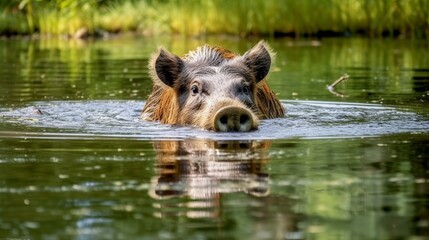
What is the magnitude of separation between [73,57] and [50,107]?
37.5ft

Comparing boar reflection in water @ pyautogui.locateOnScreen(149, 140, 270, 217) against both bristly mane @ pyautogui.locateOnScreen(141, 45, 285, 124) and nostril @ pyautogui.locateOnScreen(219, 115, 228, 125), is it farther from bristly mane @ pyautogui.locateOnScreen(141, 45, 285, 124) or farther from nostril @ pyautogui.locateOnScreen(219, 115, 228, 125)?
bristly mane @ pyautogui.locateOnScreen(141, 45, 285, 124)

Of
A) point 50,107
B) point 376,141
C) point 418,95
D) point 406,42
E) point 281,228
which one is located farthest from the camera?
point 406,42

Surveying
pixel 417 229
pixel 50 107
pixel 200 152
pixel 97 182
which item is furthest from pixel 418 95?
pixel 417 229

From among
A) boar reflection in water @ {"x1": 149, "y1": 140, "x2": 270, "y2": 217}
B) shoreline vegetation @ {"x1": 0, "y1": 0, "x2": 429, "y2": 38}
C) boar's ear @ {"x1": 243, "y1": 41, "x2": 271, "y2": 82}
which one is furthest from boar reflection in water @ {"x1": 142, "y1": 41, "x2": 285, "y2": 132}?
shoreline vegetation @ {"x1": 0, "y1": 0, "x2": 429, "y2": 38}

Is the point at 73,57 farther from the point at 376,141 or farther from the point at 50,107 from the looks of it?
the point at 376,141

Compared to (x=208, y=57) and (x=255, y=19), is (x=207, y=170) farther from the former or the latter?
(x=255, y=19)

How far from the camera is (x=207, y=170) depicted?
7.39 meters

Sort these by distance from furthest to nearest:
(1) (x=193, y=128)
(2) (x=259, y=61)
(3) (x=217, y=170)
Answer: (2) (x=259, y=61), (1) (x=193, y=128), (3) (x=217, y=170)

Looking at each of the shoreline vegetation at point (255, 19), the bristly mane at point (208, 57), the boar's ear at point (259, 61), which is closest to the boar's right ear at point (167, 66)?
the bristly mane at point (208, 57)

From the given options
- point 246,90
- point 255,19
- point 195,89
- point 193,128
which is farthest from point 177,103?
point 255,19

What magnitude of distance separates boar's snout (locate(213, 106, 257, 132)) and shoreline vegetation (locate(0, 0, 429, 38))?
17.6m

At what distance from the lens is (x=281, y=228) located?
541 cm

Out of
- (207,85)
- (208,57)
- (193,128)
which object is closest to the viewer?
(193,128)

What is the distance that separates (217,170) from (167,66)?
14.0 ft
